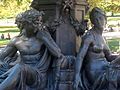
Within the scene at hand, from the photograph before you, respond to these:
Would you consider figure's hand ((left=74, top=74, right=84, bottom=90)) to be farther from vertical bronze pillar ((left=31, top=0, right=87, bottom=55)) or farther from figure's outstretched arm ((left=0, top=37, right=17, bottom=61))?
figure's outstretched arm ((left=0, top=37, right=17, bottom=61))

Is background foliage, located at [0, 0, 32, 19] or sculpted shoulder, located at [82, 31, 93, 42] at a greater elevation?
sculpted shoulder, located at [82, 31, 93, 42]

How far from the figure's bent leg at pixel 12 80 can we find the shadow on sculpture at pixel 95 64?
1097mm

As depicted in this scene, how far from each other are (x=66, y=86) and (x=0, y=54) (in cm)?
142

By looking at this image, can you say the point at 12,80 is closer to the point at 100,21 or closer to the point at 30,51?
the point at 30,51

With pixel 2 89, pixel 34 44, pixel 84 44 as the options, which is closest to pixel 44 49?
pixel 34 44

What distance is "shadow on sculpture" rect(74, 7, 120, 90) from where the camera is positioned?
7.99 metres

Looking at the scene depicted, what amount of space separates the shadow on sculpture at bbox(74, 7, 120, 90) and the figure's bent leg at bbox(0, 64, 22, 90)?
1097 millimetres

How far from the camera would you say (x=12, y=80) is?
745 cm

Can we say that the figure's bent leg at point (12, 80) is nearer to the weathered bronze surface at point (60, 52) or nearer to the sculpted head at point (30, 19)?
the weathered bronze surface at point (60, 52)

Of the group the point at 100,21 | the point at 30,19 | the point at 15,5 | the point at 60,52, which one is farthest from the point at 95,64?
the point at 15,5

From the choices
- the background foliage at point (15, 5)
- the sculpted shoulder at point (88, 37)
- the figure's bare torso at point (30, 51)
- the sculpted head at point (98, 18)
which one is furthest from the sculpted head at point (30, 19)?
the background foliage at point (15, 5)

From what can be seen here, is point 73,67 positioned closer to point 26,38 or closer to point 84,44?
point 84,44

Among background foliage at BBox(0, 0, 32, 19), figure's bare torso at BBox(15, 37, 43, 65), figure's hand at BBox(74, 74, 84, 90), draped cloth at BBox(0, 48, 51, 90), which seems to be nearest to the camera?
draped cloth at BBox(0, 48, 51, 90)

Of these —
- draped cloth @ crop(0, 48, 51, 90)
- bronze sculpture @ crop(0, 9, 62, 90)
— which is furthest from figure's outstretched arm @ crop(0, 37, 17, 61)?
draped cloth @ crop(0, 48, 51, 90)
